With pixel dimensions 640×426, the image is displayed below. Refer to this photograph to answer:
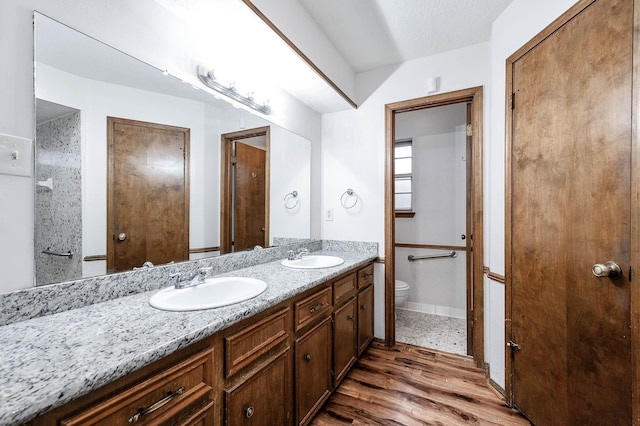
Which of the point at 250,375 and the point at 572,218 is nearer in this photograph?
the point at 250,375

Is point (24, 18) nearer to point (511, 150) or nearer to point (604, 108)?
point (604, 108)

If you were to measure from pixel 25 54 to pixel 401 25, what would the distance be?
204cm

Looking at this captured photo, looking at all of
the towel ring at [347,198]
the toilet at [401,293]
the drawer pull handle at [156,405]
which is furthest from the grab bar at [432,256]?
the drawer pull handle at [156,405]

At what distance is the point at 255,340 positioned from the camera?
1107mm

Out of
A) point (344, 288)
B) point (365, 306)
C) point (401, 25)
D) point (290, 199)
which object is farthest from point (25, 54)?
point (365, 306)

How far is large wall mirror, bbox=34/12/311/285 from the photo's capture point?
986 millimetres

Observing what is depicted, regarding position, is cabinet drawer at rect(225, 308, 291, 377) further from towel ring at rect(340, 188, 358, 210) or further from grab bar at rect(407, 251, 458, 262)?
grab bar at rect(407, 251, 458, 262)

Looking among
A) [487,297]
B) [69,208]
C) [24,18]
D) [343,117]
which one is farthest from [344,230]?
[24,18]

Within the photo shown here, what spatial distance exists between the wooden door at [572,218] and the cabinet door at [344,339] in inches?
38.9

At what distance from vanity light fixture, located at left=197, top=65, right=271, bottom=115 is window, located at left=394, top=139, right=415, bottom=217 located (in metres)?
1.94

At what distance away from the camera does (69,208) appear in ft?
3.51

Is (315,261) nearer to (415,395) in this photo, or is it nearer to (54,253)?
(415,395)

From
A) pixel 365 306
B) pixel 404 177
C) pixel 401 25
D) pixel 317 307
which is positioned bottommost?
pixel 365 306

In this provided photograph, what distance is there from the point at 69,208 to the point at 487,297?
8.13ft
